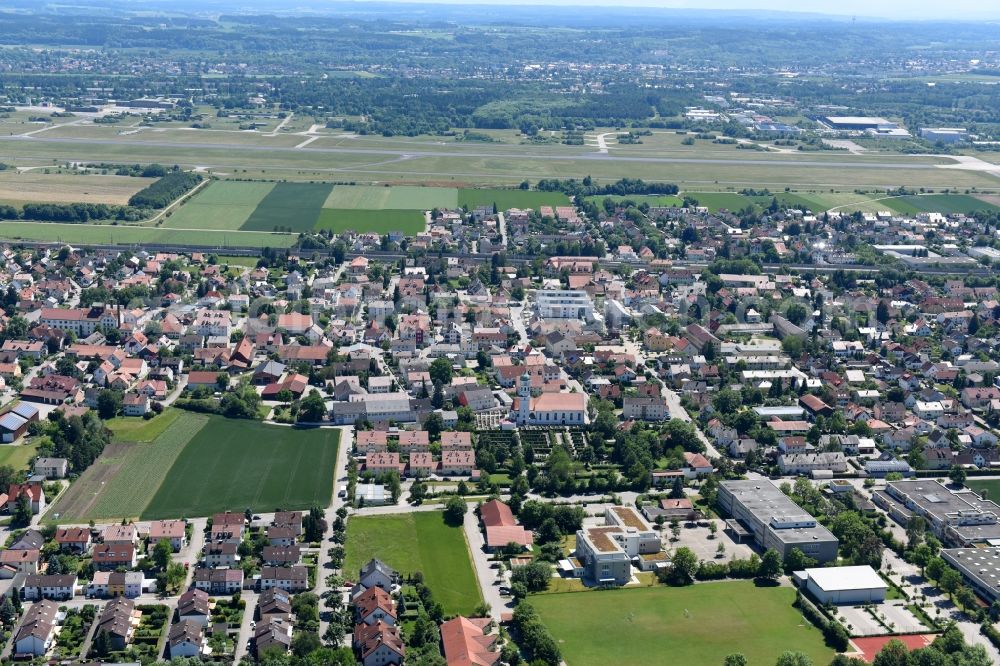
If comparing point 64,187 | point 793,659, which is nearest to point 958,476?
point 793,659

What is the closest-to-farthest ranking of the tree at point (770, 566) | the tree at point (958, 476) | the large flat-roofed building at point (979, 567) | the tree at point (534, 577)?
the tree at point (534, 577) → the large flat-roofed building at point (979, 567) → the tree at point (770, 566) → the tree at point (958, 476)

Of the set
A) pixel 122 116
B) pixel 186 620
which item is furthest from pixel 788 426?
pixel 122 116

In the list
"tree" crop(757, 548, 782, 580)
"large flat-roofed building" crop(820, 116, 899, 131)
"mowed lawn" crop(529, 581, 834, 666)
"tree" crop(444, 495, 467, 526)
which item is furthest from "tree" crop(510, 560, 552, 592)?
"large flat-roofed building" crop(820, 116, 899, 131)

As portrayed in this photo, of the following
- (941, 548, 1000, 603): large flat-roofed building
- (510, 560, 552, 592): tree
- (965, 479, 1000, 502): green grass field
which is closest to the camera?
(510, 560, 552, 592): tree

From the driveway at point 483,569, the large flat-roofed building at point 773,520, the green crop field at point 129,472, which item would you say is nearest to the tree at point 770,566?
the large flat-roofed building at point 773,520

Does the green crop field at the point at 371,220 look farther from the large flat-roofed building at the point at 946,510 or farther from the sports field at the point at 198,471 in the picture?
the large flat-roofed building at the point at 946,510

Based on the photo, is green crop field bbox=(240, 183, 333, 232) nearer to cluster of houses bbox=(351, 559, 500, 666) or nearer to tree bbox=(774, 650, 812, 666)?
cluster of houses bbox=(351, 559, 500, 666)
